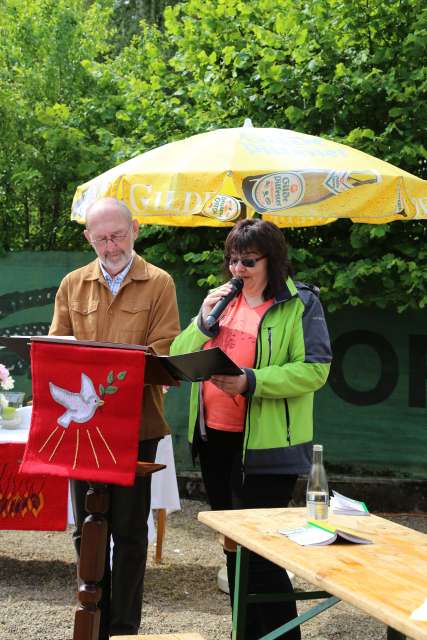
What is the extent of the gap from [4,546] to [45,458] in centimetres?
343

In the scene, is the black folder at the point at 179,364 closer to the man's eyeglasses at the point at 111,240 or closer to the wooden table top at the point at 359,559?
the wooden table top at the point at 359,559

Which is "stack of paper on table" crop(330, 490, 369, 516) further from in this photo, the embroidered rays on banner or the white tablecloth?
the white tablecloth

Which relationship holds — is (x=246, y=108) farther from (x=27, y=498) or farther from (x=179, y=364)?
(x=179, y=364)

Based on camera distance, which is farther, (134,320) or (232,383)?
(134,320)

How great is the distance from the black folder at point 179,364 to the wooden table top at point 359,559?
1.73 ft

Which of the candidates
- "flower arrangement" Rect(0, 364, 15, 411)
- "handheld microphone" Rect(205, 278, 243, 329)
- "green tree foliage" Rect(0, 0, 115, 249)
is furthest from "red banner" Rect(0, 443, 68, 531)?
"green tree foliage" Rect(0, 0, 115, 249)

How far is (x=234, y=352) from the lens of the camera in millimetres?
3668

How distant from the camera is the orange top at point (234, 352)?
3629mm

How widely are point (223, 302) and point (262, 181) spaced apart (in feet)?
4.73

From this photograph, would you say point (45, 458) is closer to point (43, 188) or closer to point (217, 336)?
point (217, 336)

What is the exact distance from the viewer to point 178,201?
16.3 feet

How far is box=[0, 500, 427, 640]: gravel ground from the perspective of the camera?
441 centimetres

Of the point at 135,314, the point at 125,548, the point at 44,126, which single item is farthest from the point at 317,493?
the point at 44,126

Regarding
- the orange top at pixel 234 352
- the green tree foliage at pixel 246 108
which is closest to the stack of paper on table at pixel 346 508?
the orange top at pixel 234 352
